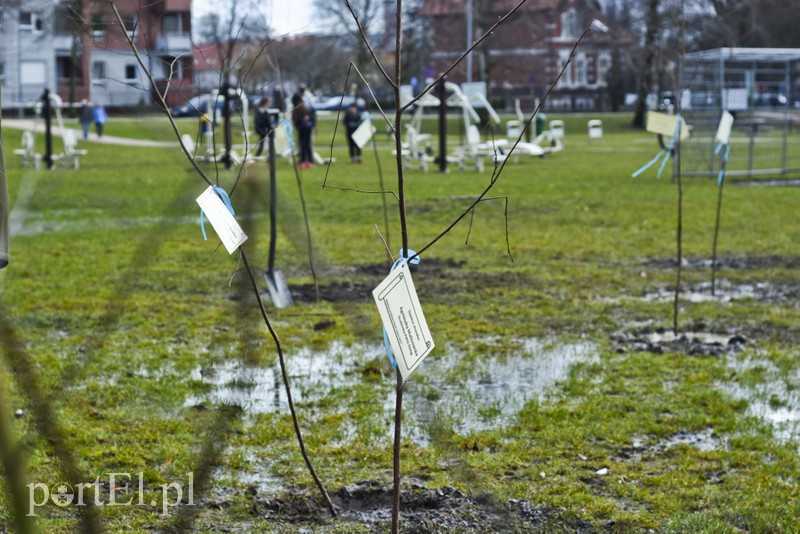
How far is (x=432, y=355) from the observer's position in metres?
6.64

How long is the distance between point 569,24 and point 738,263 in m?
51.5

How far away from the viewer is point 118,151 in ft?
95.9

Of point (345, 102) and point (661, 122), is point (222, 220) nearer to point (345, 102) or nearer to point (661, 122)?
point (661, 122)

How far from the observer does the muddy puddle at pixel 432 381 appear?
5.31 metres

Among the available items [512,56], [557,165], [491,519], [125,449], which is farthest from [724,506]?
[512,56]

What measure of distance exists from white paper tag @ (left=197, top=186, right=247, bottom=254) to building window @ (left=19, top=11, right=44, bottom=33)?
213cm

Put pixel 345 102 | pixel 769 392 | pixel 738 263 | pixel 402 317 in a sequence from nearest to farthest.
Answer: pixel 402 317 < pixel 769 392 < pixel 738 263 < pixel 345 102

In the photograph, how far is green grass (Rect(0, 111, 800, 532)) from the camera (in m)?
4.28

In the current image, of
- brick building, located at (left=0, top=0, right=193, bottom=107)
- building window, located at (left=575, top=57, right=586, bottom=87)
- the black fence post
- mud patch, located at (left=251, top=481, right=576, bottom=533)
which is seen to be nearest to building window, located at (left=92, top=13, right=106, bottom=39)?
brick building, located at (left=0, top=0, right=193, bottom=107)

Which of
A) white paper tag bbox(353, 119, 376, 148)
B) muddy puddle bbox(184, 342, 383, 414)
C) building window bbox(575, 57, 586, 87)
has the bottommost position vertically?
muddy puddle bbox(184, 342, 383, 414)

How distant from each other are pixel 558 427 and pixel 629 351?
1.76 m

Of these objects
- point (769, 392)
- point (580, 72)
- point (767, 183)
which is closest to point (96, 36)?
point (769, 392)

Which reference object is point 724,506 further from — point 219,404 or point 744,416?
point 219,404

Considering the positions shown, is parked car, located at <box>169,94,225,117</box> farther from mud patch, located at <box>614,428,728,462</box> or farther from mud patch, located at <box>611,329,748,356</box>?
mud patch, located at <box>611,329,748,356</box>
